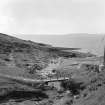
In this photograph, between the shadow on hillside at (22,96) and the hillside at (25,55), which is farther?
the hillside at (25,55)

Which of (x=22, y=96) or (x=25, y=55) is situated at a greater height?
(x=25, y=55)

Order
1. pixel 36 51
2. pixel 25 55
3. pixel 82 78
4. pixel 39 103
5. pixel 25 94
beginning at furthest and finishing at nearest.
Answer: pixel 36 51, pixel 25 55, pixel 82 78, pixel 25 94, pixel 39 103

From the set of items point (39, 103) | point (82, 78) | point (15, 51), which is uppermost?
point (15, 51)

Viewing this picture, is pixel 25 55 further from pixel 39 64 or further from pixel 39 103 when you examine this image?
pixel 39 103

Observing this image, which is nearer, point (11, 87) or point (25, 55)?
point (11, 87)

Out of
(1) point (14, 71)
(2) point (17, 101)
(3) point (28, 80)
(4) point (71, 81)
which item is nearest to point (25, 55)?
(1) point (14, 71)

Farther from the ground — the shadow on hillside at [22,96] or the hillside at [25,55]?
the hillside at [25,55]

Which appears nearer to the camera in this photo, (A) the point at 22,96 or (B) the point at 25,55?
(A) the point at 22,96

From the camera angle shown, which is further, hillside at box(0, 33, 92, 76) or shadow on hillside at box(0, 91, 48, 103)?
hillside at box(0, 33, 92, 76)
